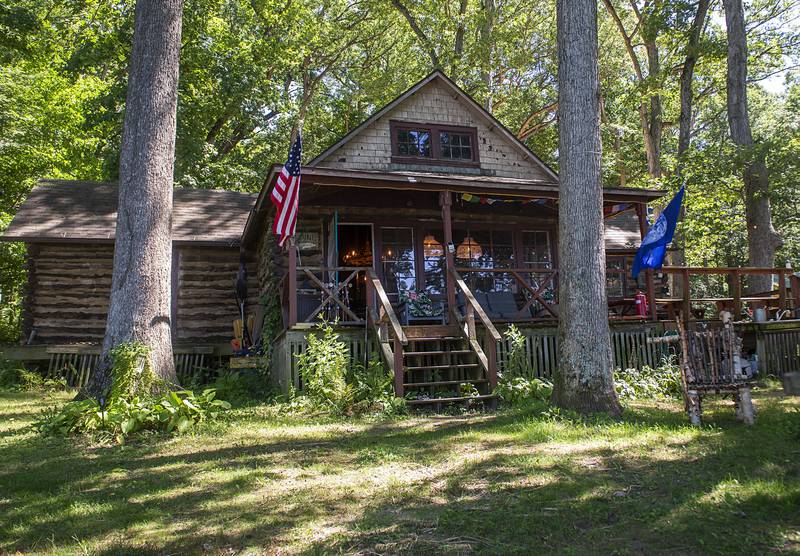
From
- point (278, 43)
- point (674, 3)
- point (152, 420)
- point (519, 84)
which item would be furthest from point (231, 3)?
point (152, 420)

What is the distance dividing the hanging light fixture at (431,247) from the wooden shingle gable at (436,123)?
1578 mm

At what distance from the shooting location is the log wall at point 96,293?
599 inches

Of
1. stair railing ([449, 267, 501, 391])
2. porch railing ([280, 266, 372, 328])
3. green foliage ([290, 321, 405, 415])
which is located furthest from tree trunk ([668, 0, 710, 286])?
green foliage ([290, 321, 405, 415])

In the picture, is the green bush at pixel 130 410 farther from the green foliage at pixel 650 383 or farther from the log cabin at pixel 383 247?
the green foliage at pixel 650 383

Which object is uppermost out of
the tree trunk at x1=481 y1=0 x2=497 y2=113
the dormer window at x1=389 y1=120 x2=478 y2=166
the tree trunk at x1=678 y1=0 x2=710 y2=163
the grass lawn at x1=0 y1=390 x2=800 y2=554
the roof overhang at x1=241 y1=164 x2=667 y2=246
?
the tree trunk at x1=481 y1=0 x2=497 y2=113

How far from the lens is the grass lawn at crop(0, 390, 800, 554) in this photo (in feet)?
13.2

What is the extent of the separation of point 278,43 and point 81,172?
993 centimetres

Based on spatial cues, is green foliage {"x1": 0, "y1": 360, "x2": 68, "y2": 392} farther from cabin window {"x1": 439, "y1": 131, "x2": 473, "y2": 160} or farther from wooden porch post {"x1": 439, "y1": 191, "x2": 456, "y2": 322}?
cabin window {"x1": 439, "y1": 131, "x2": 473, "y2": 160}

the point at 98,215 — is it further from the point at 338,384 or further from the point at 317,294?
the point at 338,384

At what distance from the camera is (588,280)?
26.0ft

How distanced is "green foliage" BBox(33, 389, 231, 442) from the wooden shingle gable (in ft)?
23.7

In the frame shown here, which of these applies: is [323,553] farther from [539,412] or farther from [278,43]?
[278,43]

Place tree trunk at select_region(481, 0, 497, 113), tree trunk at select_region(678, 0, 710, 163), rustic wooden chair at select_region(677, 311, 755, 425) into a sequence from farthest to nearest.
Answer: tree trunk at select_region(481, 0, 497, 113), tree trunk at select_region(678, 0, 710, 163), rustic wooden chair at select_region(677, 311, 755, 425)

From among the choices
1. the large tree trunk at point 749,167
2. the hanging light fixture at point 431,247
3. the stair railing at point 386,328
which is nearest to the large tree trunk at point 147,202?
the stair railing at point 386,328
